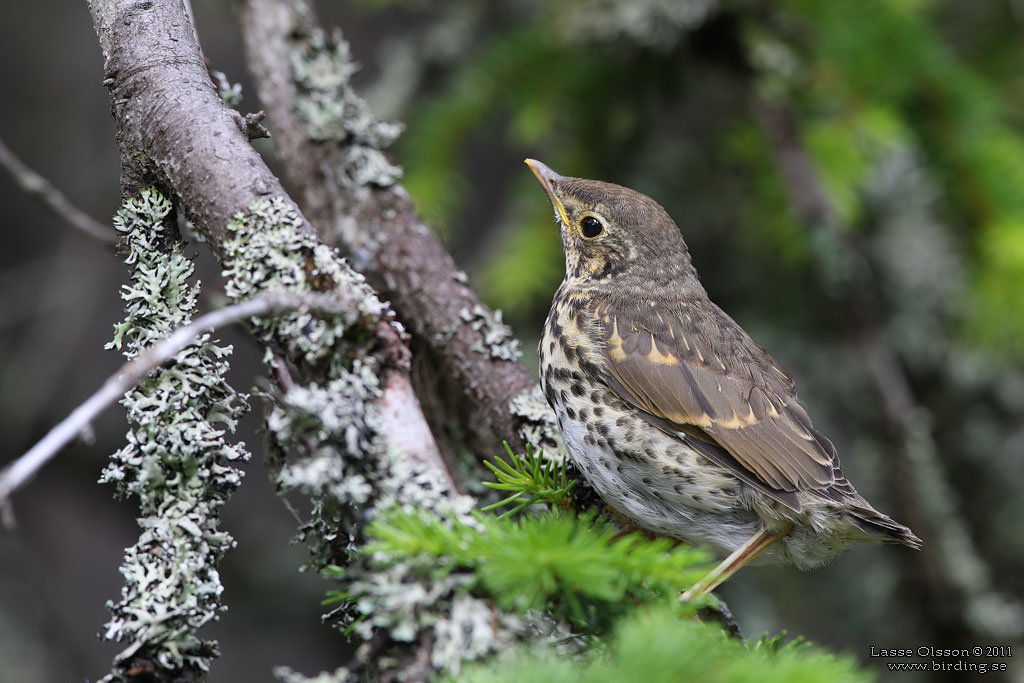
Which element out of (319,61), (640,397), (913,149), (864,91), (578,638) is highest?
(319,61)

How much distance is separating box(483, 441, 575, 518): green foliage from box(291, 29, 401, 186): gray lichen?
3.72 feet

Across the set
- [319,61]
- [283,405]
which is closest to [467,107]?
[319,61]

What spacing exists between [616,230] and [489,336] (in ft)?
2.25

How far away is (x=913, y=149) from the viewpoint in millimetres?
3814

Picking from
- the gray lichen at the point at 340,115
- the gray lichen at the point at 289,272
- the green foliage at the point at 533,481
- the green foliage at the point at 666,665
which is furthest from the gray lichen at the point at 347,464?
the gray lichen at the point at 340,115

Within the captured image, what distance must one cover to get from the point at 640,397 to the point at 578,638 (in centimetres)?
101

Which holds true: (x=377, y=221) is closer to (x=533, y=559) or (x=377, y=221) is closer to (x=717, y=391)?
(x=717, y=391)

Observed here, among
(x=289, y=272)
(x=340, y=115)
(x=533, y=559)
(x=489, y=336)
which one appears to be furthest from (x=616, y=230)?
(x=533, y=559)

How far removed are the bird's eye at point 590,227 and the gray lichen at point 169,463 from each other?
1559 millimetres

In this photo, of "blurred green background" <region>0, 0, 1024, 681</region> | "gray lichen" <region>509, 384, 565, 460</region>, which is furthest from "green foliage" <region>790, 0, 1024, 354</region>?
"gray lichen" <region>509, 384, 565, 460</region>

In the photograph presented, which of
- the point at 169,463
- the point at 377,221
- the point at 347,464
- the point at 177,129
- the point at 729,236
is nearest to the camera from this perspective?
the point at 347,464

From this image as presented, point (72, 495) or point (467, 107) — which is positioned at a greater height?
point (467, 107)

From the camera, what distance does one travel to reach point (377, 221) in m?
2.88

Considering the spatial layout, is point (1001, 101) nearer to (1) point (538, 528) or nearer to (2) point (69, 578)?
(1) point (538, 528)
